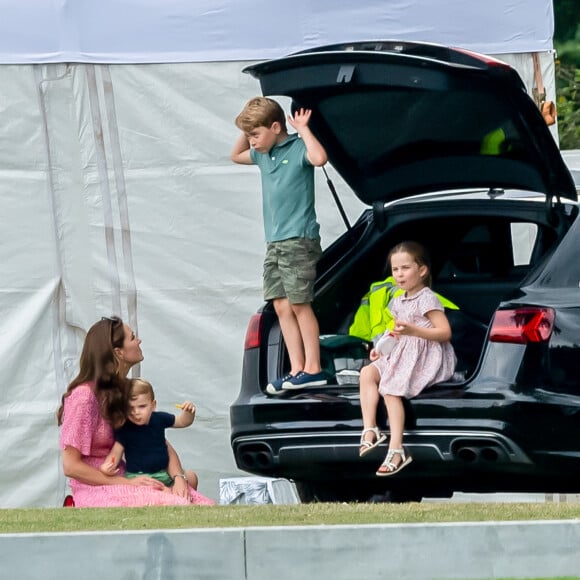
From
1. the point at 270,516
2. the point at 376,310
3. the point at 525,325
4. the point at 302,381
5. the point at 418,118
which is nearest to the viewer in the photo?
the point at 270,516

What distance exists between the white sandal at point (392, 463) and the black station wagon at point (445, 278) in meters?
0.05

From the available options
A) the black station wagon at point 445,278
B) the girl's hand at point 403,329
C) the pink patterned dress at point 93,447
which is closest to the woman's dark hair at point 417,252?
the black station wagon at point 445,278

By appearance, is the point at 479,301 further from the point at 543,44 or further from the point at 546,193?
the point at 543,44

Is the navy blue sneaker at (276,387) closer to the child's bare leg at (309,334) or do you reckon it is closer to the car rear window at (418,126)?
the child's bare leg at (309,334)

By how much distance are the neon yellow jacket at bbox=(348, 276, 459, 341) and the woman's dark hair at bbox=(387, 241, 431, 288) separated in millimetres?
194

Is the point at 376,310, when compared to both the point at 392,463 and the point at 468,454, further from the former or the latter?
the point at 468,454

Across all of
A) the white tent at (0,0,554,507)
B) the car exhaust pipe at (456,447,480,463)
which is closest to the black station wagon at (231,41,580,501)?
the car exhaust pipe at (456,447,480,463)

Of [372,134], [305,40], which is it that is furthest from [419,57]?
[305,40]

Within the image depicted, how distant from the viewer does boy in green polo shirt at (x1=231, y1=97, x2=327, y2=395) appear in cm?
793

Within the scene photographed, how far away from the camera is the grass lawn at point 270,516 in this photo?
20.5ft

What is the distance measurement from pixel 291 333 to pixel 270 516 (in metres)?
1.57

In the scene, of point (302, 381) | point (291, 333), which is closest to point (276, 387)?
point (302, 381)

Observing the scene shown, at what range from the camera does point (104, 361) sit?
25.9 feet

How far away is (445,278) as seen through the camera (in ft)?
27.6
